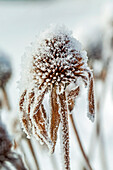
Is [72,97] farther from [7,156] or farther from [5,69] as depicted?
[5,69]

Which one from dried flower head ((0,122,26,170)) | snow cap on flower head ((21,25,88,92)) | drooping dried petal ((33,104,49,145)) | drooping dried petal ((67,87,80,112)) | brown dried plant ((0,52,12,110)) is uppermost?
brown dried plant ((0,52,12,110))

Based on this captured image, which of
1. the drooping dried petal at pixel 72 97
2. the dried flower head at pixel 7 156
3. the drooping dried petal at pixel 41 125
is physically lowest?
the dried flower head at pixel 7 156

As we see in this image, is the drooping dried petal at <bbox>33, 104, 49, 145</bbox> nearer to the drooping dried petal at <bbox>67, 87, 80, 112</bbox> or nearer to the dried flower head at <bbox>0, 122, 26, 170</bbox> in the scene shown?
the drooping dried petal at <bbox>67, 87, 80, 112</bbox>

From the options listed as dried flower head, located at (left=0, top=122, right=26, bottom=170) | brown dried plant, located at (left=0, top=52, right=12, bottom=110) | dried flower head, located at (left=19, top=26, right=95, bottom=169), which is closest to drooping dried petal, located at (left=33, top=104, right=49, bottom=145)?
dried flower head, located at (left=19, top=26, right=95, bottom=169)

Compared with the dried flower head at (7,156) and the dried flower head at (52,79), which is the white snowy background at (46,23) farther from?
the dried flower head at (52,79)

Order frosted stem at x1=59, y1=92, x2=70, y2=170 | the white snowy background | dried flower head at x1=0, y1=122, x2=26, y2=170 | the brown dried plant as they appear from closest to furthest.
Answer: frosted stem at x1=59, y1=92, x2=70, y2=170 → dried flower head at x1=0, y1=122, x2=26, y2=170 → the brown dried plant → the white snowy background

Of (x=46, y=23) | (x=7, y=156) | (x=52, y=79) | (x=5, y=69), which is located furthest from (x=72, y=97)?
(x=46, y=23)

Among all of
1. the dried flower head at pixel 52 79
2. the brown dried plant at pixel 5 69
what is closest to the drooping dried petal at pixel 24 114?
the dried flower head at pixel 52 79

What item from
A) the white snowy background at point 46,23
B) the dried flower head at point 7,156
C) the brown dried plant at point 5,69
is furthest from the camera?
the white snowy background at point 46,23
